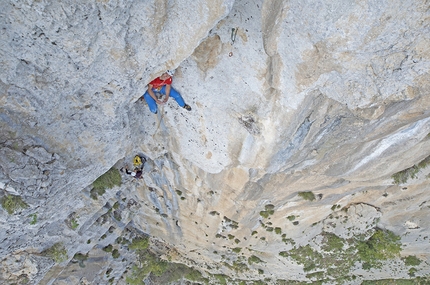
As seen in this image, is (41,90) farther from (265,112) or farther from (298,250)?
(298,250)

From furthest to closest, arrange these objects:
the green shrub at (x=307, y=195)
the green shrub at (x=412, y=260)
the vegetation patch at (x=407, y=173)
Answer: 1. the green shrub at (x=412, y=260)
2. the green shrub at (x=307, y=195)
3. the vegetation patch at (x=407, y=173)

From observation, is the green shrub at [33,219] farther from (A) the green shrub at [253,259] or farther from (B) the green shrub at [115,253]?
(A) the green shrub at [253,259]

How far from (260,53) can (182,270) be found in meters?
14.1

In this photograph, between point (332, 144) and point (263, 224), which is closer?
point (332, 144)

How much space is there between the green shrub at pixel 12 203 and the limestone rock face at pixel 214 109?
0.26 ft

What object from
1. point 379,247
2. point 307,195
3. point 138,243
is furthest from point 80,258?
point 379,247

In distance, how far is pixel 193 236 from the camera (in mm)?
12867

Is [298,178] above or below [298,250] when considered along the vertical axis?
below

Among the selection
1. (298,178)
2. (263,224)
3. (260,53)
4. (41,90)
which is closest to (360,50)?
(260,53)

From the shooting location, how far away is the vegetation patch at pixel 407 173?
27.4ft

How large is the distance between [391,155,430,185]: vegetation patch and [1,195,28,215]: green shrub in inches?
353

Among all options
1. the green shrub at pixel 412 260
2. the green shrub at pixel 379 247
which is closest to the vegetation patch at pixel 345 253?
the green shrub at pixel 379 247

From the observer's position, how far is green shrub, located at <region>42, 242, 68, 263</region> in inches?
353

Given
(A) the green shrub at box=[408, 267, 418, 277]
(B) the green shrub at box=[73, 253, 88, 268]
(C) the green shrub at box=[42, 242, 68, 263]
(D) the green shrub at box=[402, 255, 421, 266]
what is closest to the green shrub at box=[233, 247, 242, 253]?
(B) the green shrub at box=[73, 253, 88, 268]
